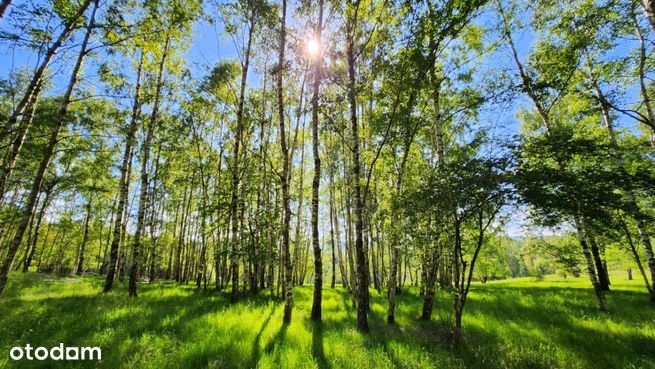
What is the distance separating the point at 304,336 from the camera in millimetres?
7207

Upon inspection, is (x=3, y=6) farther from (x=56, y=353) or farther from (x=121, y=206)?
(x=121, y=206)

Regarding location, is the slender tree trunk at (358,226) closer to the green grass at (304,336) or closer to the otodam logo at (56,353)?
the green grass at (304,336)

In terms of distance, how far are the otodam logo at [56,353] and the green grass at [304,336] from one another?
0.17 metres

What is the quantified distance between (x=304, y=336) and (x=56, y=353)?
517cm

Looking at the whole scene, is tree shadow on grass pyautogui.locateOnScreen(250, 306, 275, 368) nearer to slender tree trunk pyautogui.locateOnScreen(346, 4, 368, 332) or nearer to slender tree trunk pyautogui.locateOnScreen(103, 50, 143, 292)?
slender tree trunk pyautogui.locateOnScreen(346, 4, 368, 332)

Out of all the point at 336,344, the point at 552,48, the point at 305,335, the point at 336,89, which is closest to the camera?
the point at 336,344

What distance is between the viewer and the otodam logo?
5.11 metres

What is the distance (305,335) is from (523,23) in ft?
54.5

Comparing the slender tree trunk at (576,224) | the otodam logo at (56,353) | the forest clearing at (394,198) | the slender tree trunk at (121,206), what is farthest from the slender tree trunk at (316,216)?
the slender tree trunk at (121,206)

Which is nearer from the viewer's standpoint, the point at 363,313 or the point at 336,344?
the point at 336,344

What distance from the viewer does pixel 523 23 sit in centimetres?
1300

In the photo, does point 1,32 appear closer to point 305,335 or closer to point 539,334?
point 305,335

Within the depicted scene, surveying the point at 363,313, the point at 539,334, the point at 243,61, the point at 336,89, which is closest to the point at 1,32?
the point at 243,61

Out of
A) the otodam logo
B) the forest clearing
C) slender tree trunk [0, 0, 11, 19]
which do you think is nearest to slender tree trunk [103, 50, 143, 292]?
the forest clearing
